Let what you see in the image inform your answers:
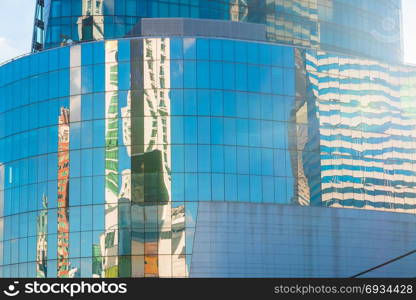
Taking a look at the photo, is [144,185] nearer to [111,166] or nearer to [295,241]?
[111,166]

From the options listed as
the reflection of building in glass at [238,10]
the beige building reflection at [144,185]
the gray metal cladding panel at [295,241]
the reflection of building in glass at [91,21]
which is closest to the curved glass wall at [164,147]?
the beige building reflection at [144,185]

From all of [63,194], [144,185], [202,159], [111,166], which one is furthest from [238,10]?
[63,194]

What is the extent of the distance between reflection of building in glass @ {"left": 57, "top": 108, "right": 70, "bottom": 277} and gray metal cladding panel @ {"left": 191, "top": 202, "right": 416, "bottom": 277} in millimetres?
12696

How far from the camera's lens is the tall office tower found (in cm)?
9106

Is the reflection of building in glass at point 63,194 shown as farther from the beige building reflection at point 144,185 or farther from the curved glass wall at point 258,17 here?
the curved glass wall at point 258,17

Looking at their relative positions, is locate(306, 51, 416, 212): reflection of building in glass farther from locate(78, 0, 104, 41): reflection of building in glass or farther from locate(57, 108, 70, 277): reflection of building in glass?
locate(78, 0, 104, 41): reflection of building in glass

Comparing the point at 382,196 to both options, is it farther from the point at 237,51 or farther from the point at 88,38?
the point at 88,38

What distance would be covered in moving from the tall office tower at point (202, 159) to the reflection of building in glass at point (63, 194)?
12cm

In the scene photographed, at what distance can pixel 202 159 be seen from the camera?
9238 cm

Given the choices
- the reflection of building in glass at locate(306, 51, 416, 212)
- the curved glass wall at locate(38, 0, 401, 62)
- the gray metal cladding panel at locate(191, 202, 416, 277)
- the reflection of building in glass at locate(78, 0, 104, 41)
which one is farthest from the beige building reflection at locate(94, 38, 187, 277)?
the reflection of building in glass at locate(78, 0, 104, 41)

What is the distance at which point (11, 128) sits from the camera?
99.3m

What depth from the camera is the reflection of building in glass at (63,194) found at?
92.1 metres

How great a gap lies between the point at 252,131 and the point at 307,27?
27381mm

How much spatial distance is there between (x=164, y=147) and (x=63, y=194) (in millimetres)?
11077
